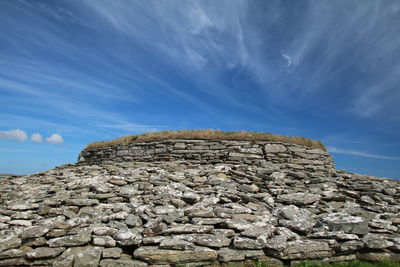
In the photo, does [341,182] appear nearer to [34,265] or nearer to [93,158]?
[34,265]

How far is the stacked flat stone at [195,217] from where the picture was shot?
5.95 m

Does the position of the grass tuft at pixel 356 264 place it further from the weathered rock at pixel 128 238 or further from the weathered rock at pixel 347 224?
the weathered rock at pixel 128 238

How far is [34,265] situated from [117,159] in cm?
986

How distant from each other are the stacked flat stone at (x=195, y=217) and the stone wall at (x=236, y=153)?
1084 mm

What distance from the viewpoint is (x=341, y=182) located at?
11.0 meters

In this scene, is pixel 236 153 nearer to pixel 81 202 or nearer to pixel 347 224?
pixel 347 224

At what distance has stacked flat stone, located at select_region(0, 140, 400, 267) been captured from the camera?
234 inches

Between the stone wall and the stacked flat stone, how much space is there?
108 centimetres

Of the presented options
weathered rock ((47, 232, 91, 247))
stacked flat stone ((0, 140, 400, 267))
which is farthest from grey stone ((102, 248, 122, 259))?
weathered rock ((47, 232, 91, 247))

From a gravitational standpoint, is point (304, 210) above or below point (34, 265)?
above

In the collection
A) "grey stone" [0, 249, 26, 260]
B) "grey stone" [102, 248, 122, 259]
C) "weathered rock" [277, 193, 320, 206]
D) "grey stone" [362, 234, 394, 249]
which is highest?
"weathered rock" [277, 193, 320, 206]

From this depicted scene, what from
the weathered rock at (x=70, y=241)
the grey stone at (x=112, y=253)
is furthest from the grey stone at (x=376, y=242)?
the weathered rock at (x=70, y=241)

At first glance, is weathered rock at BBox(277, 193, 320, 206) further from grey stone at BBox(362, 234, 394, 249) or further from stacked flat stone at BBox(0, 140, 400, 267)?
grey stone at BBox(362, 234, 394, 249)

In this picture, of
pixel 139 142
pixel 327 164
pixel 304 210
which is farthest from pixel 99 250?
pixel 327 164
